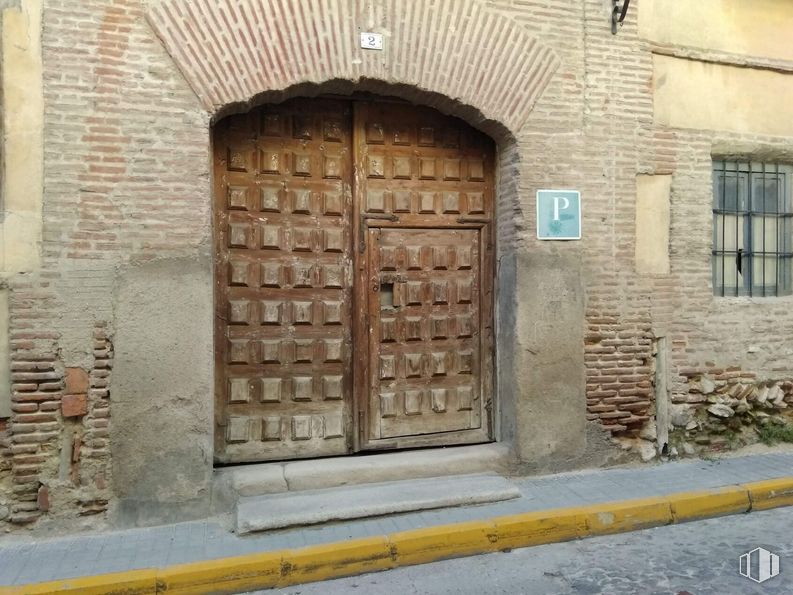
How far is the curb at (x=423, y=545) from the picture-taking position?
3.34m

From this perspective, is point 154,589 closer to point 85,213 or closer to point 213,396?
point 213,396

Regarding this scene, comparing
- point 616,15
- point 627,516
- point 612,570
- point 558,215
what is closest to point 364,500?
point 612,570

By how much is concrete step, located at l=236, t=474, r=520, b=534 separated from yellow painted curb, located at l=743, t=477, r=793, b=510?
73.1 inches

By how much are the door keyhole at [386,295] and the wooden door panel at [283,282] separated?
280 mm

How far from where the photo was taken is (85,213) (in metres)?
3.95

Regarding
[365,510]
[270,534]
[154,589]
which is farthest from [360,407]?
[154,589]

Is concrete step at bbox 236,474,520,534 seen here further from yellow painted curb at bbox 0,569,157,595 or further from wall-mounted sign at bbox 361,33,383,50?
wall-mounted sign at bbox 361,33,383,50

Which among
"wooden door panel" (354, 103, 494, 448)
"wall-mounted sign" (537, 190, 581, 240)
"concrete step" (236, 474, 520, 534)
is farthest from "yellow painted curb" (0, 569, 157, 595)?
"wall-mounted sign" (537, 190, 581, 240)

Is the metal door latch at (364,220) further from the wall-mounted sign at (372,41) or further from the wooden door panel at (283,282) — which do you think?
the wall-mounted sign at (372,41)

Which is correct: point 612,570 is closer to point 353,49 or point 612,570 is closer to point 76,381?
point 76,381

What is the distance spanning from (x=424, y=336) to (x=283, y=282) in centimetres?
127

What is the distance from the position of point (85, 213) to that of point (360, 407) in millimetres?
2476

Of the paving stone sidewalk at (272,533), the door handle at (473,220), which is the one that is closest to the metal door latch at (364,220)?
the door handle at (473,220)

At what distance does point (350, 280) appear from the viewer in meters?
4.92
